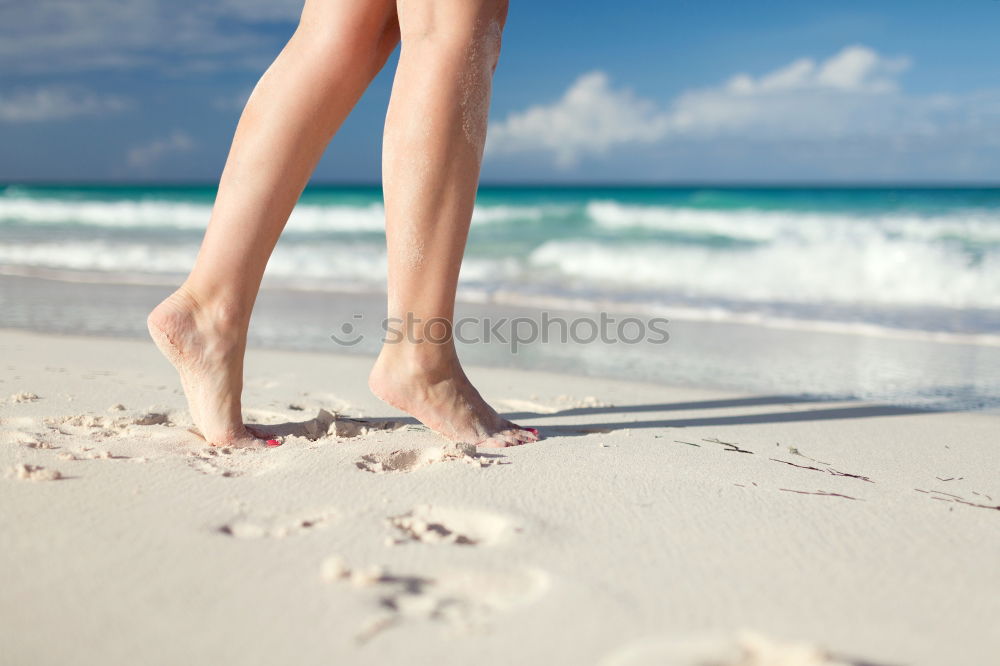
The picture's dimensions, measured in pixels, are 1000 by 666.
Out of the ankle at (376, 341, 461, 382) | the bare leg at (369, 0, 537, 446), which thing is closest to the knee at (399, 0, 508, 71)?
the bare leg at (369, 0, 537, 446)

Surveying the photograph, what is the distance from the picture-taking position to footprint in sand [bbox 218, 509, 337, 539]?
37.0 inches

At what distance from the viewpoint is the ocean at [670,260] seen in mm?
4426

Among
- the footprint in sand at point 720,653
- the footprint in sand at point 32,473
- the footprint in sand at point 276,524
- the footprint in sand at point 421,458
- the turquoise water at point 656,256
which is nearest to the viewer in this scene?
the footprint in sand at point 720,653

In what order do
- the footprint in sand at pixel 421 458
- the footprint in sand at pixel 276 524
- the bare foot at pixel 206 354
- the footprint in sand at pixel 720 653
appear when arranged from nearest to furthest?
the footprint in sand at pixel 720 653, the footprint in sand at pixel 276 524, the footprint in sand at pixel 421 458, the bare foot at pixel 206 354

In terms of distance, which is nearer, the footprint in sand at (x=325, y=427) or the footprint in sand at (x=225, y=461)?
the footprint in sand at (x=225, y=461)

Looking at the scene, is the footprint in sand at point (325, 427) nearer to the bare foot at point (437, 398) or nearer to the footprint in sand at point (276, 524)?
the bare foot at point (437, 398)

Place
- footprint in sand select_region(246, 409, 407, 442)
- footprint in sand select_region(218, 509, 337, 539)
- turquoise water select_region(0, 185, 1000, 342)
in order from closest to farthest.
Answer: footprint in sand select_region(218, 509, 337, 539) → footprint in sand select_region(246, 409, 407, 442) → turquoise water select_region(0, 185, 1000, 342)

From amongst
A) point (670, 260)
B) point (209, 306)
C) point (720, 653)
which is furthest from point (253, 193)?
point (670, 260)

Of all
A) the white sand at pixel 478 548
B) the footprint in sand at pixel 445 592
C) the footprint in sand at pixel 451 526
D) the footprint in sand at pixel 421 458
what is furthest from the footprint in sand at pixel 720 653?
the footprint in sand at pixel 421 458

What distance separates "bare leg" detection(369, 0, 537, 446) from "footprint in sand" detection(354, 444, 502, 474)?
0.71 feet

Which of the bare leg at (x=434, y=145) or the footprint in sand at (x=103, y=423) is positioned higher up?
the bare leg at (x=434, y=145)

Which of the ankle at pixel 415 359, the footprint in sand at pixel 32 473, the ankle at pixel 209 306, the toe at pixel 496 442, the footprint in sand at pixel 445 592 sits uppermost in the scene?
the ankle at pixel 209 306

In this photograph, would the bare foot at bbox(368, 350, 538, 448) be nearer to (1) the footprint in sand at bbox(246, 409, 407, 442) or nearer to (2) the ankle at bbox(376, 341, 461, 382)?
(2) the ankle at bbox(376, 341, 461, 382)

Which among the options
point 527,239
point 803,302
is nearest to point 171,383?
point 803,302
